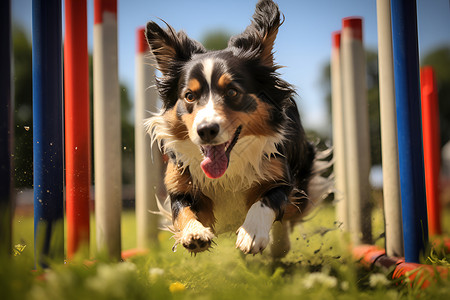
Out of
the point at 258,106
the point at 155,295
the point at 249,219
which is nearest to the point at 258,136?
the point at 258,106

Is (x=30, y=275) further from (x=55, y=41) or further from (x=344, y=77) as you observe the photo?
(x=344, y=77)

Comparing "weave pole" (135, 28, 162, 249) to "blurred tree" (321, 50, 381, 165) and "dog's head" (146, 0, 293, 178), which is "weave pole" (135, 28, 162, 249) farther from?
"blurred tree" (321, 50, 381, 165)

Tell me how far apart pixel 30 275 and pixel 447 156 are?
5.58 m

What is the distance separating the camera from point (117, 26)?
2.86 meters

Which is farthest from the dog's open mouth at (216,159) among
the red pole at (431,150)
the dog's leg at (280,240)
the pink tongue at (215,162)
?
the red pole at (431,150)

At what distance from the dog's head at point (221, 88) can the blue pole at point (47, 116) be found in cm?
70

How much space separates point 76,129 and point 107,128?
33 centimetres

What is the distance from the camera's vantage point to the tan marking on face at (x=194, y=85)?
2445 millimetres

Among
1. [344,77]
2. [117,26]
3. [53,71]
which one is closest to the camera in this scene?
[53,71]

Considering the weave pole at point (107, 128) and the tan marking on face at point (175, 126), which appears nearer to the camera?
the tan marking on face at point (175, 126)

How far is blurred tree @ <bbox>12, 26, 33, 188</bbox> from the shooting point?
2424 mm

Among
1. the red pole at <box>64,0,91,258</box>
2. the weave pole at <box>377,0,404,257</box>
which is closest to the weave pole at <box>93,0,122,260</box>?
the red pole at <box>64,0,91,258</box>

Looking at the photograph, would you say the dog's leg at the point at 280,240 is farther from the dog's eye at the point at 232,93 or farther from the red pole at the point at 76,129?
the red pole at the point at 76,129

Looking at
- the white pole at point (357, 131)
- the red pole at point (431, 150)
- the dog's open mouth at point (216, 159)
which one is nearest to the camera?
the dog's open mouth at point (216, 159)
